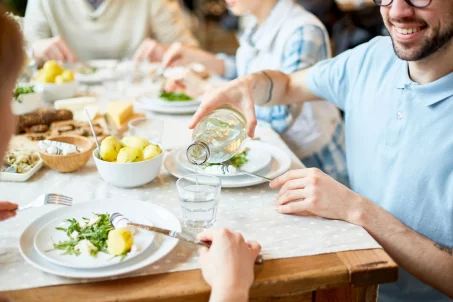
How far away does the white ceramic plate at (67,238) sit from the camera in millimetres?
921

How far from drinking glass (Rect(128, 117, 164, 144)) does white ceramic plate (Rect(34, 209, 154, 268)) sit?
0.48m

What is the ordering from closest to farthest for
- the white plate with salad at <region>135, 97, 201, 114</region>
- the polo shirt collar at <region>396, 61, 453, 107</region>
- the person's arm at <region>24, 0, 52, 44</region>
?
1. the polo shirt collar at <region>396, 61, 453, 107</region>
2. the white plate with salad at <region>135, 97, 201, 114</region>
3. the person's arm at <region>24, 0, 52, 44</region>

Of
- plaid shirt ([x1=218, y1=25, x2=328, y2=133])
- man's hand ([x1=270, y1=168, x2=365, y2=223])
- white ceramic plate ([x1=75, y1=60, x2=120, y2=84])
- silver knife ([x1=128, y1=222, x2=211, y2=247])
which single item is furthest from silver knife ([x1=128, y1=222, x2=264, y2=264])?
white ceramic plate ([x1=75, y1=60, x2=120, y2=84])

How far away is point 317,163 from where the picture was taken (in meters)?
2.02

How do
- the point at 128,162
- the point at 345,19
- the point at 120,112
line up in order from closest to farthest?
1. the point at 128,162
2. the point at 120,112
3. the point at 345,19

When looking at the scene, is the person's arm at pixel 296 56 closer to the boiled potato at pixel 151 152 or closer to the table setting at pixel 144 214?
the table setting at pixel 144 214

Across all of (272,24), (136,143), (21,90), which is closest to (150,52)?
(272,24)

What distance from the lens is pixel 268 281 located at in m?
0.91

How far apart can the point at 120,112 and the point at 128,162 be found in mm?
518

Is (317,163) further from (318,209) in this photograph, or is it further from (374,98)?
(318,209)

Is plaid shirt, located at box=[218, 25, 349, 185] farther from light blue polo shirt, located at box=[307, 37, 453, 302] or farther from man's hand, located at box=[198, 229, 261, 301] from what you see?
man's hand, located at box=[198, 229, 261, 301]

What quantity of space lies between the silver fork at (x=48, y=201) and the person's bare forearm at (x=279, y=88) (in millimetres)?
676

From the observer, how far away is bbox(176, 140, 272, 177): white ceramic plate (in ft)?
4.33

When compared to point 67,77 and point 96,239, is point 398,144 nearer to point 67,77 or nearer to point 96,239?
point 96,239
